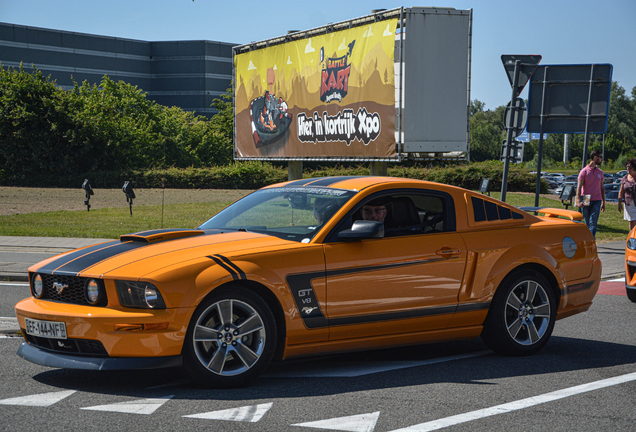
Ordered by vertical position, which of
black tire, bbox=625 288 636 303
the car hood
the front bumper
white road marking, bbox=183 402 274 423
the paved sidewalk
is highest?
the car hood

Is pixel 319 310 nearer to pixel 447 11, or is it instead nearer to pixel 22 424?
pixel 22 424

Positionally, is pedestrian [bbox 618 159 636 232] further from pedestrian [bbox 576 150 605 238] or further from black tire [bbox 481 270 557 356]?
black tire [bbox 481 270 557 356]

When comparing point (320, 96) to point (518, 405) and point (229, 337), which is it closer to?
point (229, 337)

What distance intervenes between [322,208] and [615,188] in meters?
35.3

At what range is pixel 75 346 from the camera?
4582 mm

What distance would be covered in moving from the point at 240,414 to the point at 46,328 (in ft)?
4.86

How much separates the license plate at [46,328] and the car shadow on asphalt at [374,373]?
0.42 meters

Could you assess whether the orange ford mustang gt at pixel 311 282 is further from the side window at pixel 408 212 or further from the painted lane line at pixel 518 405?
the painted lane line at pixel 518 405

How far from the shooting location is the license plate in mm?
4602

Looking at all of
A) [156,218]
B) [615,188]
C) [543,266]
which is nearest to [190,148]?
[615,188]

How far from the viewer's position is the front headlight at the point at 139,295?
4504 millimetres

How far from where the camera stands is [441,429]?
13.2ft

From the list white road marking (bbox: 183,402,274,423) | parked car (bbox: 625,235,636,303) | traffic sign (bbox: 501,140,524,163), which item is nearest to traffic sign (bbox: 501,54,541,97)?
traffic sign (bbox: 501,140,524,163)

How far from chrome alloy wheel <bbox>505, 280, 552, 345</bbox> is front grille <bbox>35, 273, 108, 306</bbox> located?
3.33 m
